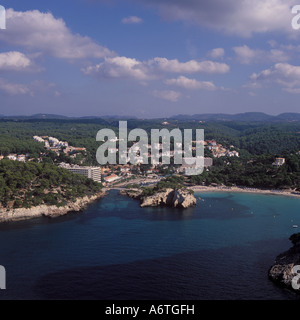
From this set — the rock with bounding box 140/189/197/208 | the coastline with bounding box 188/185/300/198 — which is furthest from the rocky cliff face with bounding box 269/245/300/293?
the coastline with bounding box 188/185/300/198

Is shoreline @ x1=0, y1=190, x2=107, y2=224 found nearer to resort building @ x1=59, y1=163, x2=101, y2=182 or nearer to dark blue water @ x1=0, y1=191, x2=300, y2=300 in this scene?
dark blue water @ x1=0, y1=191, x2=300, y2=300

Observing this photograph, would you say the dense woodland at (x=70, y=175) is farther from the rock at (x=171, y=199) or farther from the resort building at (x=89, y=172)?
the resort building at (x=89, y=172)

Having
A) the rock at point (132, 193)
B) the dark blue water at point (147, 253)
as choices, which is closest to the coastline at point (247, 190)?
the rock at point (132, 193)

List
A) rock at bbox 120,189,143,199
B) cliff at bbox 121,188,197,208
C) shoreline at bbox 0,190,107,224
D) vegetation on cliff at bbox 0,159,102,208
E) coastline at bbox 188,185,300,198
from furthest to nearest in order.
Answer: coastline at bbox 188,185,300,198 < rock at bbox 120,189,143,199 < cliff at bbox 121,188,197,208 < vegetation on cliff at bbox 0,159,102,208 < shoreline at bbox 0,190,107,224

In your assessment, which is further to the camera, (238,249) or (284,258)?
(238,249)
